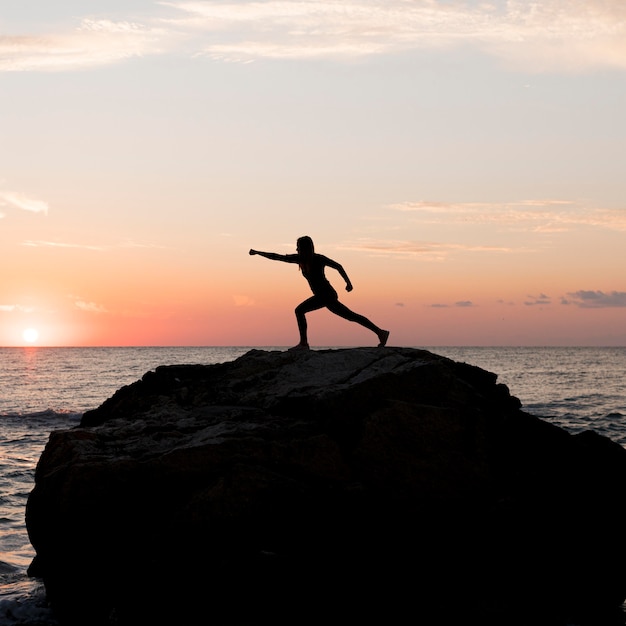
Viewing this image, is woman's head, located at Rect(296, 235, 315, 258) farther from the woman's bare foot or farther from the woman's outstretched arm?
the woman's bare foot

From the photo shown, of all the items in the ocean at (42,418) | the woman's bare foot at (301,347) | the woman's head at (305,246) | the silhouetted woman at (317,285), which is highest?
the woman's head at (305,246)

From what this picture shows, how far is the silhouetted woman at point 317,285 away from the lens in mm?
13523

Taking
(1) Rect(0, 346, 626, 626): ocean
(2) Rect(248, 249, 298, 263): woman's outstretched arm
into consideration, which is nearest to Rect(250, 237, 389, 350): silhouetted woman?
(2) Rect(248, 249, 298, 263): woman's outstretched arm

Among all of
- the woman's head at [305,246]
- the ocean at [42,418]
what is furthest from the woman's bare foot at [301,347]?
the ocean at [42,418]

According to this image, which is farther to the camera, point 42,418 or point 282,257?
point 42,418

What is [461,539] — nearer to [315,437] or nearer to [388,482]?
[388,482]

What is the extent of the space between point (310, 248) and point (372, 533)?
5556 mm

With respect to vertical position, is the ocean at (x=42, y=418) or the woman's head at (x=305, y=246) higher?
the woman's head at (x=305, y=246)

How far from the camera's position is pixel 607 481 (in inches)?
424

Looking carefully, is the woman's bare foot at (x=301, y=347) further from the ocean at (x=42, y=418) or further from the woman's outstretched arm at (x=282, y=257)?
the ocean at (x=42, y=418)

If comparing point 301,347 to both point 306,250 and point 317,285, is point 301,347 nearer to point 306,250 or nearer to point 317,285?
point 317,285

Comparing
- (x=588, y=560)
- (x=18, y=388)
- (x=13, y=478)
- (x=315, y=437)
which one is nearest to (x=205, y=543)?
(x=315, y=437)

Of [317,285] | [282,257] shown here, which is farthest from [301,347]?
[282,257]

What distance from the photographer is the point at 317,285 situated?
13.5 m
